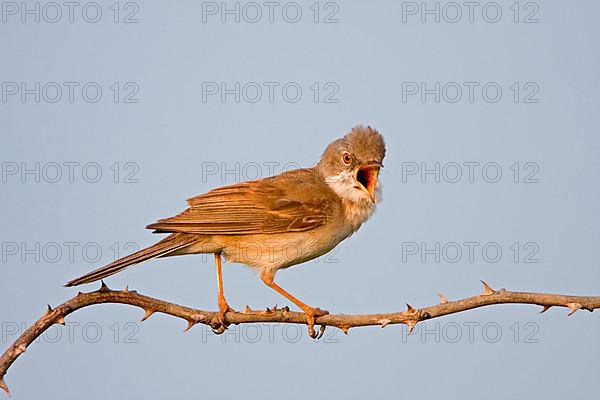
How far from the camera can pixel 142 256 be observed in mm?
5758

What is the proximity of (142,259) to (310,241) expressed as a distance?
1497 mm

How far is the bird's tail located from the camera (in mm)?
5254

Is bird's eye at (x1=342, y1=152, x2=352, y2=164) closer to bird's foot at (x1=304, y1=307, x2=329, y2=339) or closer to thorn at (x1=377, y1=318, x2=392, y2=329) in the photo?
bird's foot at (x1=304, y1=307, x2=329, y2=339)

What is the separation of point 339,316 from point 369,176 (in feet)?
7.36

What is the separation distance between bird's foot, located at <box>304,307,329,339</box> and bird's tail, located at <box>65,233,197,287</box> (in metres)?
1.07

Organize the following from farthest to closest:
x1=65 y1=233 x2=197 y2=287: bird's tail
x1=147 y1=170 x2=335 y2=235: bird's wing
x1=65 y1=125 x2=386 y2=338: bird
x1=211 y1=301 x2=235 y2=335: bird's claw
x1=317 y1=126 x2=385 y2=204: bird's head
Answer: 1. x1=317 y1=126 x2=385 y2=204: bird's head
2. x1=147 y1=170 x2=335 y2=235: bird's wing
3. x1=65 y1=125 x2=386 y2=338: bird
4. x1=211 y1=301 x2=235 y2=335: bird's claw
5. x1=65 y1=233 x2=197 y2=287: bird's tail

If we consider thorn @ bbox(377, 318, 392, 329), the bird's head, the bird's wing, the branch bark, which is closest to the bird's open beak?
the bird's head

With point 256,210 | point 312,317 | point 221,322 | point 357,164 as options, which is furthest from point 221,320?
point 357,164

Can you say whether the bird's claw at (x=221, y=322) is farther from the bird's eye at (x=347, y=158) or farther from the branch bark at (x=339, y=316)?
the bird's eye at (x=347, y=158)

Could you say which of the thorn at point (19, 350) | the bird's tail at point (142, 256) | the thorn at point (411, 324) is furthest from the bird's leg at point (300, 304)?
the thorn at point (19, 350)

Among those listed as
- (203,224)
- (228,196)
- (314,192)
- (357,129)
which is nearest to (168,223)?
(203,224)

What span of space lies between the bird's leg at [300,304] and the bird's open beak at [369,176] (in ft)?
3.64

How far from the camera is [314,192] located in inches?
276

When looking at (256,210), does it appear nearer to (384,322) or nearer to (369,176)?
(369,176)
